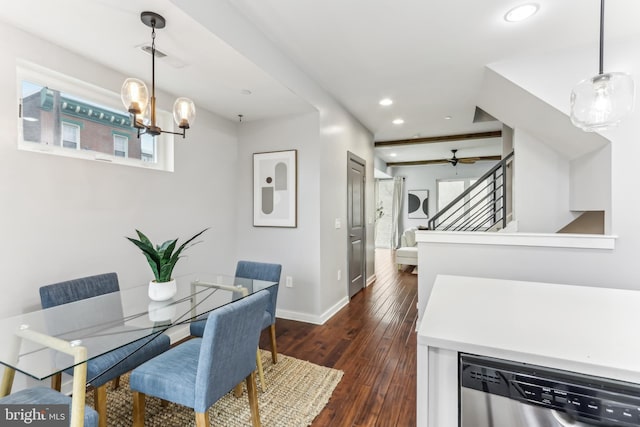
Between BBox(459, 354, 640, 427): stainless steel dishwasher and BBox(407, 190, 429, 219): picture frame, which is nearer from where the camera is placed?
BBox(459, 354, 640, 427): stainless steel dishwasher

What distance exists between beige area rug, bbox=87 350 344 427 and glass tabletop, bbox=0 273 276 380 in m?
0.68

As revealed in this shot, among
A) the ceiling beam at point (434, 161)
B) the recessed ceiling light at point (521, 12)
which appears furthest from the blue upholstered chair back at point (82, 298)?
the ceiling beam at point (434, 161)

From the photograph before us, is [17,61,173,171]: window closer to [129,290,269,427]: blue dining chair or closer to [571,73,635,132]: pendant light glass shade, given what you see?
[129,290,269,427]: blue dining chair

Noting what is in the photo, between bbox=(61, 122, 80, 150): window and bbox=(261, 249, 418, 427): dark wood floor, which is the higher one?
bbox=(61, 122, 80, 150): window

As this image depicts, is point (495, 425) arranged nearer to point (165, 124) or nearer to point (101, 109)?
point (101, 109)

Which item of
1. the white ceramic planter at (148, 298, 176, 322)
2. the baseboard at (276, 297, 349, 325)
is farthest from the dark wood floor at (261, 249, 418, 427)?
the white ceramic planter at (148, 298, 176, 322)

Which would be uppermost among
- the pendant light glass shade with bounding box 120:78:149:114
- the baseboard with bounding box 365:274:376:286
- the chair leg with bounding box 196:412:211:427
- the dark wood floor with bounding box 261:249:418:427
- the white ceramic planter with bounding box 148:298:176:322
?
the pendant light glass shade with bounding box 120:78:149:114

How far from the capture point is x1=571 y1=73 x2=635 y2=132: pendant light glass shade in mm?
1250

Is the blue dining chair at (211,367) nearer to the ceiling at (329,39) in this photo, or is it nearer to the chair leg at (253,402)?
the chair leg at (253,402)

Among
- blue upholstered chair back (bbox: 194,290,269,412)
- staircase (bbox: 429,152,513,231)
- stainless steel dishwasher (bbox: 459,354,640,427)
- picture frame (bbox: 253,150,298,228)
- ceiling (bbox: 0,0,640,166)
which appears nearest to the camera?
stainless steel dishwasher (bbox: 459,354,640,427)

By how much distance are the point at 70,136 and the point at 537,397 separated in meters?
2.92

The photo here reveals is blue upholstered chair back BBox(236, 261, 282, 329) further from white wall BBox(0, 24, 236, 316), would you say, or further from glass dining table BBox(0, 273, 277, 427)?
white wall BBox(0, 24, 236, 316)

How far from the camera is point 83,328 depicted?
4.63 ft

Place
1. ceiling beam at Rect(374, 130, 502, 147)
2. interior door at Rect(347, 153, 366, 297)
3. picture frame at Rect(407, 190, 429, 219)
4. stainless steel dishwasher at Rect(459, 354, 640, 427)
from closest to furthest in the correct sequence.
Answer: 1. stainless steel dishwasher at Rect(459, 354, 640, 427)
2. interior door at Rect(347, 153, 366, 297)
3. ceiling beam at Rect(374, 130, 502, 147)
4. picture frame at Rect(407, 190, 429, 219)
